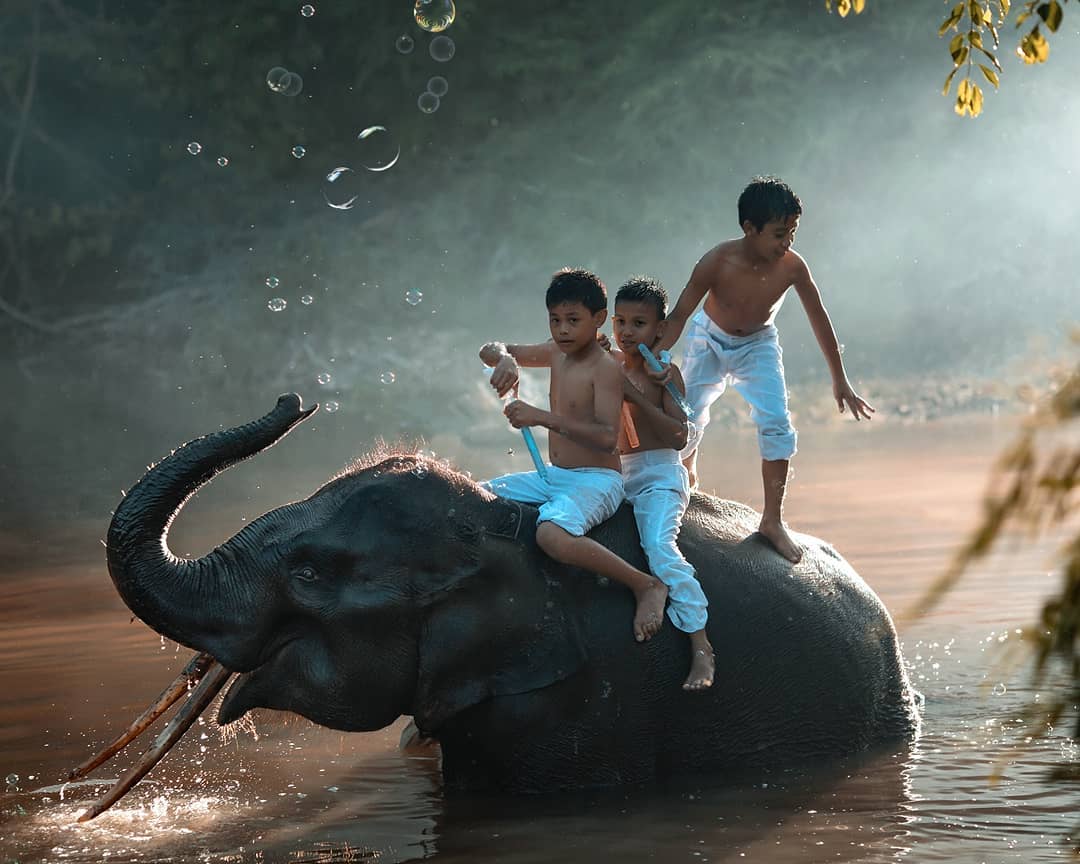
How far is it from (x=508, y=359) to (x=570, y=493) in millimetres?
515

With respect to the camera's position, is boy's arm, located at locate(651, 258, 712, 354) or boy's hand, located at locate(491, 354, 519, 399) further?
boy's arm, located at locate(651, 258, 712, 354)

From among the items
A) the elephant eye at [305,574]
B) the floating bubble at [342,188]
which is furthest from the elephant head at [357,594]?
the floating bubble at [342,188]

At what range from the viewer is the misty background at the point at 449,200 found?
21.2 meters

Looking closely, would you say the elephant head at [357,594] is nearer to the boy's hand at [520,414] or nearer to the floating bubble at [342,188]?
the boy's hand at [520,414]

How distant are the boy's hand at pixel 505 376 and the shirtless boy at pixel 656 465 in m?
0.47

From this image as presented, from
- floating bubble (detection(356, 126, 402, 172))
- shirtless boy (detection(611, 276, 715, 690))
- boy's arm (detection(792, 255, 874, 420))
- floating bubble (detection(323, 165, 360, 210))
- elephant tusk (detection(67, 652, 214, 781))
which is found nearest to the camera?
elephant tusk (detection(67, 652, 214, 781))

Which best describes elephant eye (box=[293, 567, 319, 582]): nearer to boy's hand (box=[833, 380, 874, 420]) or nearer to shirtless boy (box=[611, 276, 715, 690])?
shirtless boy (box=[611, 276, 715, 690])

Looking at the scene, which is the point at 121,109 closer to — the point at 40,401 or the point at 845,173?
the point at 40,401

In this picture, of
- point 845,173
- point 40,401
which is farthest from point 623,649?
point 845,173

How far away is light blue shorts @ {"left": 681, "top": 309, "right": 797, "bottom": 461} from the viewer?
622cm

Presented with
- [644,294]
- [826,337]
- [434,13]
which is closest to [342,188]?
[434,13]

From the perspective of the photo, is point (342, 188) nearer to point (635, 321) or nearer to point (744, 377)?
point (744, 377)

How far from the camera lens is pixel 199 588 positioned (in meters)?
4.69

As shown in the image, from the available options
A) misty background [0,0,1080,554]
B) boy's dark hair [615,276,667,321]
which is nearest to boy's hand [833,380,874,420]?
boy's dark hair [615,276,667,321]
